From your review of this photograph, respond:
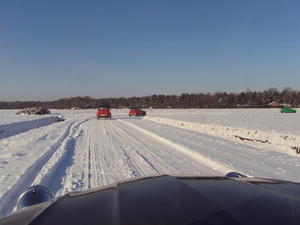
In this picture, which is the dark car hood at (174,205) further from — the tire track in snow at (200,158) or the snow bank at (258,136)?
the snow bank at (258,136)

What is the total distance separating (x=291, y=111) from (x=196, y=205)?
58.5 meters

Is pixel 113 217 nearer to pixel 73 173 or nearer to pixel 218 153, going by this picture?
pixel 73 173

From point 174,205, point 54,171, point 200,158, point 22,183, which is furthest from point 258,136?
point 174,205

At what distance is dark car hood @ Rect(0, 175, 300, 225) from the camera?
1565mm

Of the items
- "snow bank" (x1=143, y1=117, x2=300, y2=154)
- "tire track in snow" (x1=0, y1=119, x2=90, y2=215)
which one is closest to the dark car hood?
"tire track in snow" (x1=0, y1=119, x2=90, y2=215)

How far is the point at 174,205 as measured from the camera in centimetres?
177

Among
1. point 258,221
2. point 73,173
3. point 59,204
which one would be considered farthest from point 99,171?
point 258,221

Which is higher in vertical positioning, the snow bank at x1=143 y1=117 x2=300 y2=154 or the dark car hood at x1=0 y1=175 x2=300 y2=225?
the dark car hood at x1=0 y1=175 x2=300 y2=225

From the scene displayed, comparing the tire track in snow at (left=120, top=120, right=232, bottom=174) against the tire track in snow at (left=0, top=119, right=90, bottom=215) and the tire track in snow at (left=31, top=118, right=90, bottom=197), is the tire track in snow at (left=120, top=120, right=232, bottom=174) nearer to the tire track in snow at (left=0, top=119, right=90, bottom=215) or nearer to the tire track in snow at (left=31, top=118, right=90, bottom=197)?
the tire track in snow at (left=31, top=118, right=90, bottom=197)

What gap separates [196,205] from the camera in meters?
1.74

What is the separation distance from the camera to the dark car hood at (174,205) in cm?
157

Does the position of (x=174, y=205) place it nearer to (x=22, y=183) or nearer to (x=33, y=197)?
(x=33, y=197)

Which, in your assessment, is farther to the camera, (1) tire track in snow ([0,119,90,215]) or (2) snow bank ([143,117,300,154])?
(2) snow bank ([143,117,300,154])

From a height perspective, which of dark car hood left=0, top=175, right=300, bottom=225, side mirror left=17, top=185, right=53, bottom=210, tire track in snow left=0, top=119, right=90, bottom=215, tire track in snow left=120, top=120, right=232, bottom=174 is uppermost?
dark car hood left=0, top=175, right=300, bottom=225
